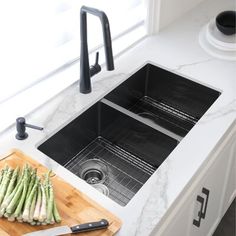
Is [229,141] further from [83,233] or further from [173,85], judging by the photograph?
[83,233]

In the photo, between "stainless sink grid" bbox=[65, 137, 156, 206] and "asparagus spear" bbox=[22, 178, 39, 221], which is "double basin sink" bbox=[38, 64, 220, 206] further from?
"asparagus spear" bbox=[22, 178, 39, 221]

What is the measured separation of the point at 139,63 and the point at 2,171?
0.83 metres

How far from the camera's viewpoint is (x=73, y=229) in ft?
3.91

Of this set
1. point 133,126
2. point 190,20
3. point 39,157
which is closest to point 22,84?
point 39,157

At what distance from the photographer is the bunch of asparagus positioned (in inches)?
46.6

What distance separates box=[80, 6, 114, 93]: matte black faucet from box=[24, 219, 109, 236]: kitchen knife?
1.72 ft

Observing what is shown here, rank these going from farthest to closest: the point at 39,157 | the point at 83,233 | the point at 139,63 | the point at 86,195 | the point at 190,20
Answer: the point at 190,20 < the point at 139,63 < the point at 39,157 < the point at 86,195 < the point at 83,233

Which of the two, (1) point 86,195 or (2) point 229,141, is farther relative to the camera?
(2) point 229,141

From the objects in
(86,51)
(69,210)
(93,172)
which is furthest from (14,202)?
(86,51)

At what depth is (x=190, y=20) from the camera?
2223 mm

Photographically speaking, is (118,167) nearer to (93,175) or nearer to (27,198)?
(93,175)

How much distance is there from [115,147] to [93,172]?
0.17m

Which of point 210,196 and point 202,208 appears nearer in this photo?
point 202,208

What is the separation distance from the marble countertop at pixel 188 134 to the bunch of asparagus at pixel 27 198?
12cm
